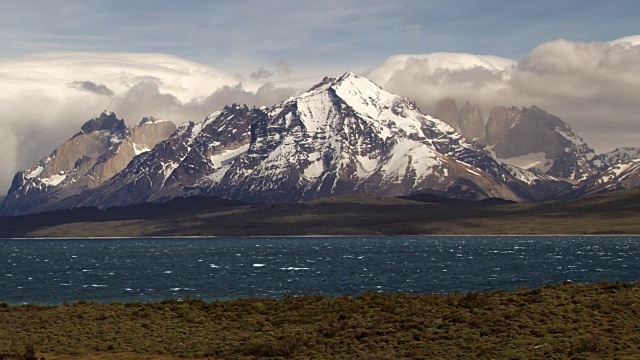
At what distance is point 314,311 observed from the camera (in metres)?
70.2

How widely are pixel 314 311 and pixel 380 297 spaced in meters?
8.74

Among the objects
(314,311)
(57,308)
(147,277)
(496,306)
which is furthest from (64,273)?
(496,306)

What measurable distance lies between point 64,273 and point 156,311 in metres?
114

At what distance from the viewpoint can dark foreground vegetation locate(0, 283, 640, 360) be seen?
52.7 metres

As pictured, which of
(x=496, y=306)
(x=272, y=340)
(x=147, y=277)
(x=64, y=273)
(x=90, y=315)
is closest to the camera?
(x=272, y=340)

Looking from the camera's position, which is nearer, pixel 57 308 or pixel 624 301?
pixel 624 301

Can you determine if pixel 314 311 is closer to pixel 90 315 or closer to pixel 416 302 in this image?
pixel 416 302

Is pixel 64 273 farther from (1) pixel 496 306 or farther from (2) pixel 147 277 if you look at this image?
(1) pixel 496 306

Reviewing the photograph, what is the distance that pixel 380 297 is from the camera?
77.1 m

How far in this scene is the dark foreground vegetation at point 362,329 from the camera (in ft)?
173

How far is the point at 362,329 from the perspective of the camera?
58594 mm

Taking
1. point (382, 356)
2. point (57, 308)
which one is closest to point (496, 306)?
point (382, 356)

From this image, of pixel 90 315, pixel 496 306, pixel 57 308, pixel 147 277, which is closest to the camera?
pixel 496 306

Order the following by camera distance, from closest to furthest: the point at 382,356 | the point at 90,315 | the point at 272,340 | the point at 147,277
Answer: the point at 382,356, the point at 272,340, the point at 90,315, the point at 147,277
